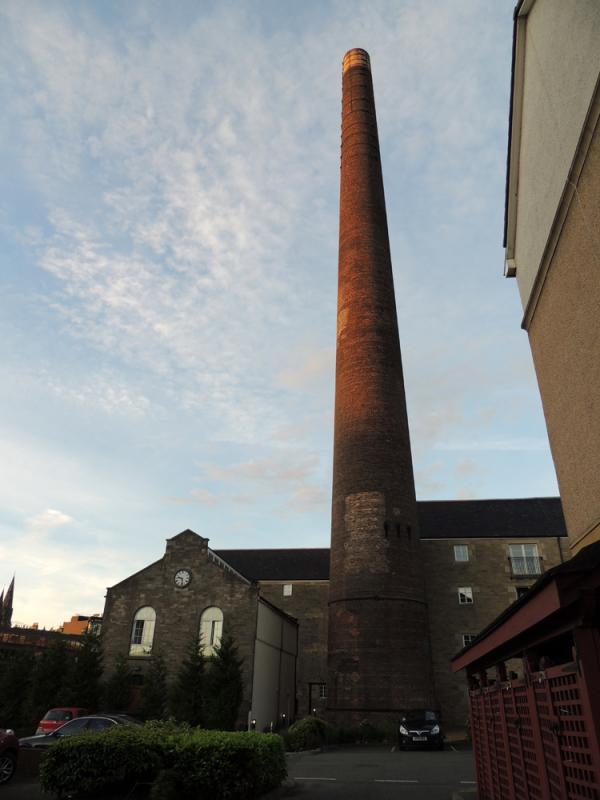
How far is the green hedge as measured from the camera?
354 inches

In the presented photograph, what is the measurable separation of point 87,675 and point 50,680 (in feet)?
6.07

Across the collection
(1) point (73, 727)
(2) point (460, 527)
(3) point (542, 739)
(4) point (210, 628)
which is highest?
(2) point (460, 527)

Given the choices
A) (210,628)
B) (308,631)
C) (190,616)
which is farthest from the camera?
(308,631)

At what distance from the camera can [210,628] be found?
1088 inches

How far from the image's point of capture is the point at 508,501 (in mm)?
36688

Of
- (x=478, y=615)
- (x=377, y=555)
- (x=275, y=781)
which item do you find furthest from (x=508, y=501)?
(x=275, y=781)

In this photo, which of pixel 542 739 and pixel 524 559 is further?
pixel 524 559

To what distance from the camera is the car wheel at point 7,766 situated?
11.0 m

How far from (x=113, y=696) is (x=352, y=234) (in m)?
24.8

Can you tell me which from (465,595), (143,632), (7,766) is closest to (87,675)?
(143,632)

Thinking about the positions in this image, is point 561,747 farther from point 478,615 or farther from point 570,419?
point 478,615

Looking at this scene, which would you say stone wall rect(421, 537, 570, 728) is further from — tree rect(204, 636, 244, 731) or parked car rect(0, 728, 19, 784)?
parked car rect(0, 728, 19, 784)

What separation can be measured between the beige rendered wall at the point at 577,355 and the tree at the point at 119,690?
78.5ft

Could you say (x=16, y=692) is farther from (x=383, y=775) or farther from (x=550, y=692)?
(x=550, y=692)
